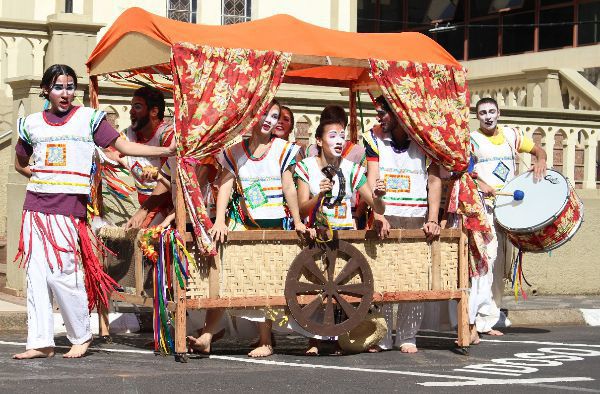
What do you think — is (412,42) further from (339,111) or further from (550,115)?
(550,115)

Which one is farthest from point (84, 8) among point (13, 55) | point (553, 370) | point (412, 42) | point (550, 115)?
point (553, 370)

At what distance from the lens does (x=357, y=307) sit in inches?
389

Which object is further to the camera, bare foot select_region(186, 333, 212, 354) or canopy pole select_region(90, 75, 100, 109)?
canopy pole select_region(90, 75, 100, 109)

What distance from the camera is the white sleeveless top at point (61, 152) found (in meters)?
9.48

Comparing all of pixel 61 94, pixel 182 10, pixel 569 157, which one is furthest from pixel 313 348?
pixel 182 10

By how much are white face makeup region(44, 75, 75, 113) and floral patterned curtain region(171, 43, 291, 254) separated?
0.78 meters

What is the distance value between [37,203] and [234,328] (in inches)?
71.7

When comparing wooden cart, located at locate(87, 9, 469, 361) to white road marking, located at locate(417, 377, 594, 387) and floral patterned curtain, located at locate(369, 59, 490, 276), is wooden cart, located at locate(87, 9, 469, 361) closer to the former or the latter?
floral patterned curtain, located at locate(369, 59, 490, 276)

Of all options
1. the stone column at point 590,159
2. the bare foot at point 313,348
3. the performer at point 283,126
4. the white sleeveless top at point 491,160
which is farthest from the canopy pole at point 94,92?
the stone column at point 590,159

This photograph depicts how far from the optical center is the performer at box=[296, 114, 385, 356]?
980 cm

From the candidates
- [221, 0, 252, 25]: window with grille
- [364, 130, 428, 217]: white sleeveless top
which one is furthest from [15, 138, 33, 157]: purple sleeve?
[221, 0, 252, 25]: window with grille

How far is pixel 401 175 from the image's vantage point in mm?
10164

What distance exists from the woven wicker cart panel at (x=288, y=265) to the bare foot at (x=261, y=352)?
16.5 inches

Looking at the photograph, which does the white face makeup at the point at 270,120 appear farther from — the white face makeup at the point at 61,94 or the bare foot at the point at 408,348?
the bare foot at the point at 408,348
